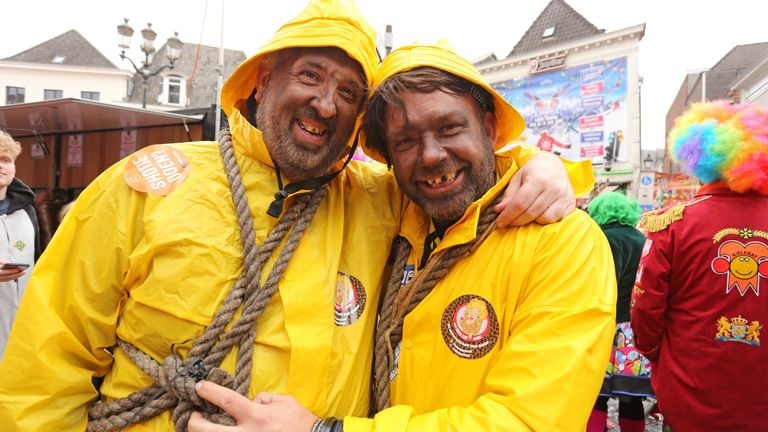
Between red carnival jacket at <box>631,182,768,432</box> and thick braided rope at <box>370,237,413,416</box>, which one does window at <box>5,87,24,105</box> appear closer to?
thick braided rope at <box>370,237,413,416</box>

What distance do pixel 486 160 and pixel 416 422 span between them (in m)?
0.93

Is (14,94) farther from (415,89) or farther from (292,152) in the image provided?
(415,89)

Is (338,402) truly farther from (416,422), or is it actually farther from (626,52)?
(626,52)

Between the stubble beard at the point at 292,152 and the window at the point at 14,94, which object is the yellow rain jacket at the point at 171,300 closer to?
the stubble beard at the point at 292,152

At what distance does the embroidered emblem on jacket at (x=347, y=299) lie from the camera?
63.5 inches

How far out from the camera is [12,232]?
3717mm

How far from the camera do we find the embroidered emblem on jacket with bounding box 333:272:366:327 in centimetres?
161

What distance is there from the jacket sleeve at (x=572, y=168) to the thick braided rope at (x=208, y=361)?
807mm

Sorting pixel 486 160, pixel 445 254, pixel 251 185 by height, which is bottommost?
pixel 445 254

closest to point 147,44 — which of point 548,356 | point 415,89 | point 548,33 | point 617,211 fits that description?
point 617,211

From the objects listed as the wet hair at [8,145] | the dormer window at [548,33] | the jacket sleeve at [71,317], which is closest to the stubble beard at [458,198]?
the jacket sleeve at [71,317]

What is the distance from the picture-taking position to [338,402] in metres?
1.51

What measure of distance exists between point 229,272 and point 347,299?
40cm

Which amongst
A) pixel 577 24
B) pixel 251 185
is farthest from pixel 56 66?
pixel 251 185
